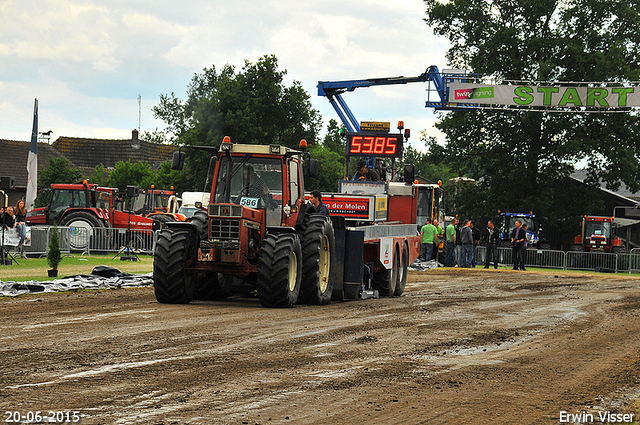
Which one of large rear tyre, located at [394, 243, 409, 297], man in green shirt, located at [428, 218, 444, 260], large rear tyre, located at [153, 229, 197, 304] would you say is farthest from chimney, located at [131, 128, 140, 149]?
large rear tyre, located at [153, 229, 197, 304]

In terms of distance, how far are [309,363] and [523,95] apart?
25783 millimetres

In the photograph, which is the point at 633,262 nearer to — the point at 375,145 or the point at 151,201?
the point at 375,145

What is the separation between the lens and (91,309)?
39.8 feet

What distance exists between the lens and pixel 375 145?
2292 cm

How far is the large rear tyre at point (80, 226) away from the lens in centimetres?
2650

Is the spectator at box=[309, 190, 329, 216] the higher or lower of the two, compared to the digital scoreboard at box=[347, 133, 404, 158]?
lower

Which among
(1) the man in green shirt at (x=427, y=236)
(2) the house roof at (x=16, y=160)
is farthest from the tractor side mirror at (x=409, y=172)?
(2) the house roof at (x=16, y=160)

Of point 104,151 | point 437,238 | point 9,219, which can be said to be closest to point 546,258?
point 437,238

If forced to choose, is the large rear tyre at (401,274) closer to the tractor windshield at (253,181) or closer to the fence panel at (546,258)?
the tractor windshield at (253,181)

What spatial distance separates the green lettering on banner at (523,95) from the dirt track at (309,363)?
62.1 ft

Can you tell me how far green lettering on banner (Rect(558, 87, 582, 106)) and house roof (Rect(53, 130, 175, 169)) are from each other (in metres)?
40.8

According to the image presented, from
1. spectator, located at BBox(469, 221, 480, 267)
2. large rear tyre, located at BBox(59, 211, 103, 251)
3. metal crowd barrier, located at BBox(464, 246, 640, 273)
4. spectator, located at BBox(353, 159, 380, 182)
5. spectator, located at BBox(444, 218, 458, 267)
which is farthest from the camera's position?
metal crowd barrier, located at BBox(464, 246, 640, 273)

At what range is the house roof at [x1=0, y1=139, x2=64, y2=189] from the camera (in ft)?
176

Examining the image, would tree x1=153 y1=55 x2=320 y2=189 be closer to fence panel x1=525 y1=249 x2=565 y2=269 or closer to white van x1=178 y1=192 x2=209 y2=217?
white van x1=178 y1=192 x2=209 y2=217
